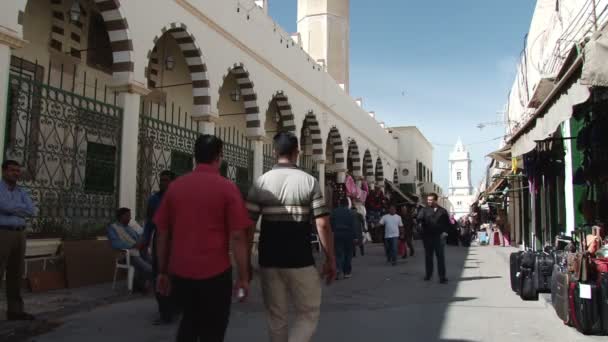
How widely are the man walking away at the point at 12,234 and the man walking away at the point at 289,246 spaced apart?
8.81ft

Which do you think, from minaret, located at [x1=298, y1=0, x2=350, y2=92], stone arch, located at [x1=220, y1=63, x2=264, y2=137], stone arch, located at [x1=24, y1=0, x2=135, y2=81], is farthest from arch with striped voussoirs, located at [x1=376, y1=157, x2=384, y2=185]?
stone arch, located at [x1=24, y1=0, x2=135, y2=81]

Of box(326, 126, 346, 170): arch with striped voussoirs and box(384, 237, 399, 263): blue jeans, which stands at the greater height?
box(326, 126, 346, 170): arch with striped voussoirs

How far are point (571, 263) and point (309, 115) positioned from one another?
13.3 meters

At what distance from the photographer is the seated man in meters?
6.68

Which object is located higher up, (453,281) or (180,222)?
(180,222)

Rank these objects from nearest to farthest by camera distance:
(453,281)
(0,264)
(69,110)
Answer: (0,264)
(69,110)
(453,281)

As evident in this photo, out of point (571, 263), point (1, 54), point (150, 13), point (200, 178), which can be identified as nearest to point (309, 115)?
point (150, 13)

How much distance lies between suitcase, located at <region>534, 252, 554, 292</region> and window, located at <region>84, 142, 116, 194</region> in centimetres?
618

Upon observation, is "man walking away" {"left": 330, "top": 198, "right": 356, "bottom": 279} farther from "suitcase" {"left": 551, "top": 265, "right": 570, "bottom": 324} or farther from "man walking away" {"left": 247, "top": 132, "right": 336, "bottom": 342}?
"man walking away" {"left": 247, "top": 132, "right": 336, "bottom": 342}

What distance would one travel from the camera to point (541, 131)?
562 centimetres

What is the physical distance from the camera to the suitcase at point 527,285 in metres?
6.29

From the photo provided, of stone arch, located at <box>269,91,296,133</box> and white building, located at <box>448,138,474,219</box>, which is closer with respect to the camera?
stone arch, located at <box>269,91,296,133</box>

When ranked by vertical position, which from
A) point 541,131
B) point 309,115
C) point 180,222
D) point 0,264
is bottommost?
point 0,264

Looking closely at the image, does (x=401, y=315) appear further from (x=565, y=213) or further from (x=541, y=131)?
(x=565, y=213)
